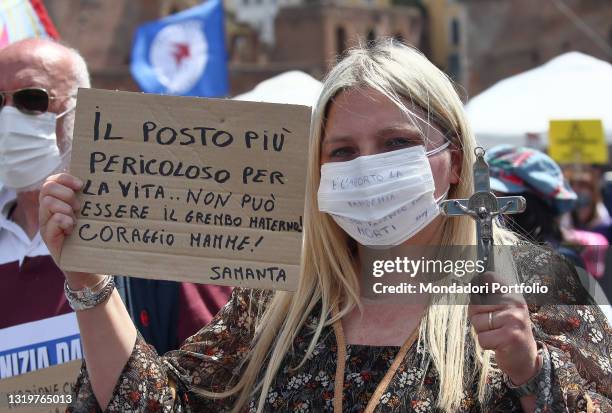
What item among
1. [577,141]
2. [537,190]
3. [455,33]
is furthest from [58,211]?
[455,33]

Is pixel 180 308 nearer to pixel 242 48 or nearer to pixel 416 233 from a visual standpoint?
pixel 416 233

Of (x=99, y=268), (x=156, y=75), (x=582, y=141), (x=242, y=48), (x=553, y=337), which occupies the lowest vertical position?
(x=553, y=337)

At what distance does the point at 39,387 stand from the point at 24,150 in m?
0.84

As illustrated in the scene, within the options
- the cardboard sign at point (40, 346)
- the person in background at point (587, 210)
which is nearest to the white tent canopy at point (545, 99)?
the person in background at point (587, 210)

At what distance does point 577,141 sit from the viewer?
693cm

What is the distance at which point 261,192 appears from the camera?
2.32 m

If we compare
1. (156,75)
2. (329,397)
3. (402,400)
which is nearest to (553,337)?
(402,400)

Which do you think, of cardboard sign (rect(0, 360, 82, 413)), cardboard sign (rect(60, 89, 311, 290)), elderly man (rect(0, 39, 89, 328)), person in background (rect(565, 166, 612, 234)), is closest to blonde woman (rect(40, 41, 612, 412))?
cardboard sign (rect(60, 89, 311, 290))

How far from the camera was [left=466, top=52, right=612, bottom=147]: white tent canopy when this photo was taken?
6.00m

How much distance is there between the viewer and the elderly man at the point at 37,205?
3102mm

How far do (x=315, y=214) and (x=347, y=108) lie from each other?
0.32m

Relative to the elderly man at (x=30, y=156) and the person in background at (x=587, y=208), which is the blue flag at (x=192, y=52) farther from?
the elderly man at (x=30, y=156)

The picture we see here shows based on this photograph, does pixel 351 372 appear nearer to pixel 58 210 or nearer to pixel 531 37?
pixel 58 210

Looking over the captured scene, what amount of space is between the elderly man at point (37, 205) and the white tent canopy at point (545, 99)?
3214mm
